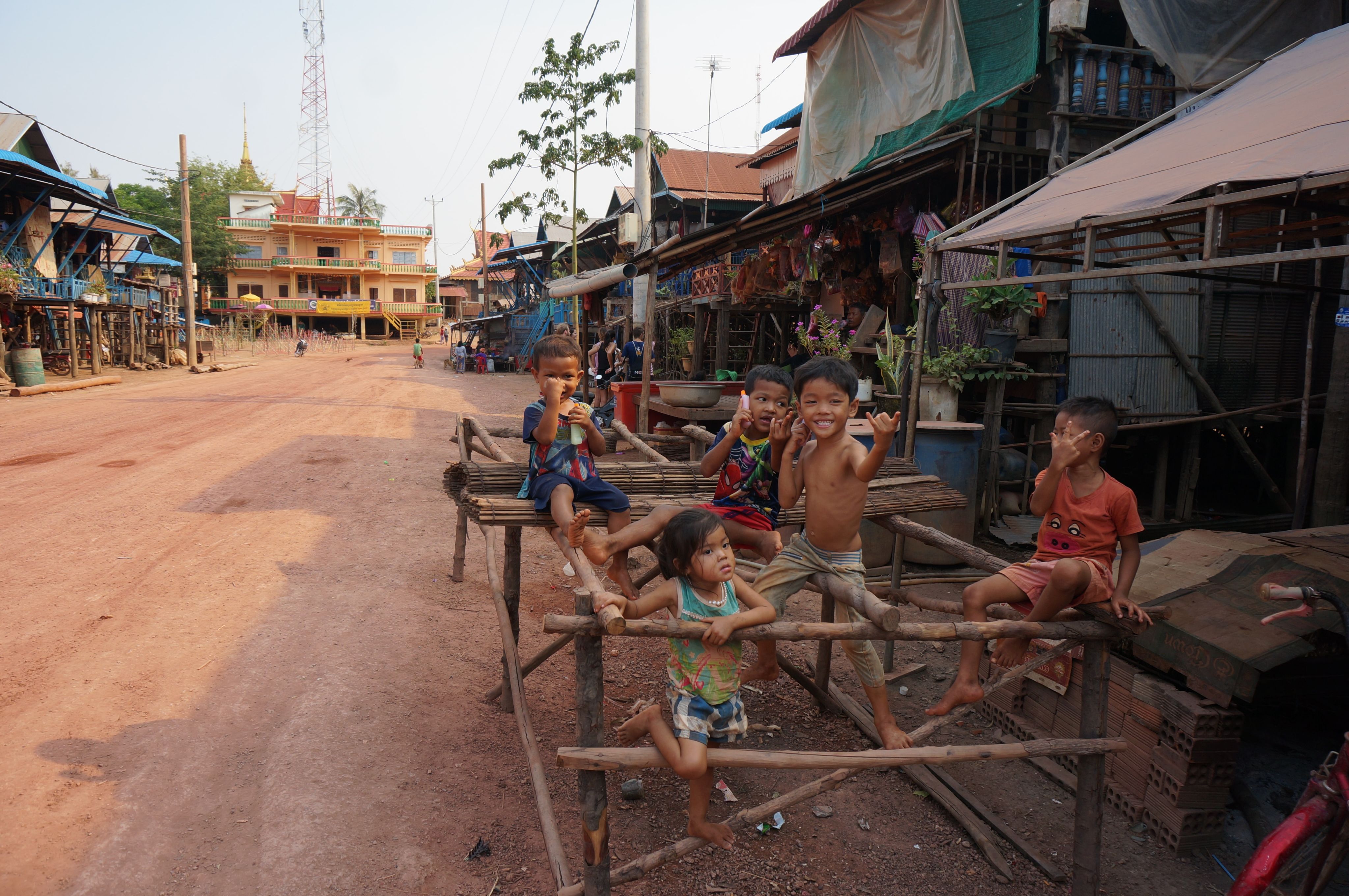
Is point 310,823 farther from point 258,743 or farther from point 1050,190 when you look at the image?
point 1050,190

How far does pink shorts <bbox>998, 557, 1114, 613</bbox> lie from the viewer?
2965mm

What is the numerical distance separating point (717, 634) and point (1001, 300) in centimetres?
645

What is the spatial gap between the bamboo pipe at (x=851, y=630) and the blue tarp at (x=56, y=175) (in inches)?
850

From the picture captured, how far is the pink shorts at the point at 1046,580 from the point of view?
2.96 m

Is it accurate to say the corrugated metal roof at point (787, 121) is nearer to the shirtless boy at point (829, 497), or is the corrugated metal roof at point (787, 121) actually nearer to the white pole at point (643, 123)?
the white pole at point (643, 123)

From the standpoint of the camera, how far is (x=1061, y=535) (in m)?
3.22

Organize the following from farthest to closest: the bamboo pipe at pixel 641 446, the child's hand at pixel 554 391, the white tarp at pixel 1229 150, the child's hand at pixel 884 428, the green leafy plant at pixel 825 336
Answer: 1. the green leafy plant at pixel 825 336
2. the bamboo pipe at pixel 641 446
3. the child's hand at pixel 554 391
4. the white tarp at pixel 1229 150
5. the child's hand at pixel 884 428

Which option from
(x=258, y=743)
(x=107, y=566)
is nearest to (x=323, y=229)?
(x=107, y=566)

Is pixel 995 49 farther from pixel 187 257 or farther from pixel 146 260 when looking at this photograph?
pixel 146 260

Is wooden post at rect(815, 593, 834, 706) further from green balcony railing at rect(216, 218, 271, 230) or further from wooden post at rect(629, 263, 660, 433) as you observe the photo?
green balcony railing at rect(216, 218, 271, 230)

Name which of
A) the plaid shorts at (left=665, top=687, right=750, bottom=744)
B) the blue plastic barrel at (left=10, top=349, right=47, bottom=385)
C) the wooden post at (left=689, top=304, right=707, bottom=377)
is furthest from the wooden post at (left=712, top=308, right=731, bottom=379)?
the blue plastic barrel at (left=10, top=349, right=47, bottom=385)

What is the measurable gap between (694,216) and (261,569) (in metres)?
19.5

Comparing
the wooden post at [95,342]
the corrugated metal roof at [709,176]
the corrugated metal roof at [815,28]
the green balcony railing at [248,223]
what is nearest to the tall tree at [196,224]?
the green balcony railing at [248,223]

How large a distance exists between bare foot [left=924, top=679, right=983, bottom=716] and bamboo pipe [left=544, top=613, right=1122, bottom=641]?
363 millimetres
